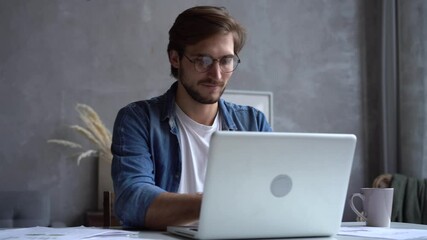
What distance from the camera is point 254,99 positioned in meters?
3.65

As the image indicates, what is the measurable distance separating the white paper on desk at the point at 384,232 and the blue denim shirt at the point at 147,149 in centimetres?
47

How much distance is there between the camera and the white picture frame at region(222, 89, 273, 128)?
358 centimetres

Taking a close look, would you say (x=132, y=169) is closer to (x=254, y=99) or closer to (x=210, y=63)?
(x=210, y=63)

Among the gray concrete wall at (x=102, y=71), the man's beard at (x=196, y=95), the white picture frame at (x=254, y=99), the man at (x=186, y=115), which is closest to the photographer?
the man at (x=186, y=115)

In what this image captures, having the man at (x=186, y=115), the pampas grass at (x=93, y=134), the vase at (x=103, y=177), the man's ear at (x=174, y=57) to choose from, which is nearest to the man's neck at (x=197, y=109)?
the man at (x=186, y=115)

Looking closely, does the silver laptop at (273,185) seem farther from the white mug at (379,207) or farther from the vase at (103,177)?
the vase at (103,177)

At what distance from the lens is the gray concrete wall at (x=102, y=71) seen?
10.3 feet

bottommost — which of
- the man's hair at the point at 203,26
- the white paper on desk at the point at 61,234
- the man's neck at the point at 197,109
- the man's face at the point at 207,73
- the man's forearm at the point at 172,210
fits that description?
the white paper on desk at the point at 61,234

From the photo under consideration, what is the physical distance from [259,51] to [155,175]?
204cm

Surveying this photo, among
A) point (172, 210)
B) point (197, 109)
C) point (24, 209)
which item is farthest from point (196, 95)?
point (24, 209)

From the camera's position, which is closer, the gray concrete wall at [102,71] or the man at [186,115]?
the man at [186,115]

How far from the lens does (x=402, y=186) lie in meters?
3.48

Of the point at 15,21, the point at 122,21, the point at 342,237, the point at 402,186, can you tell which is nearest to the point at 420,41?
the point at 402,186

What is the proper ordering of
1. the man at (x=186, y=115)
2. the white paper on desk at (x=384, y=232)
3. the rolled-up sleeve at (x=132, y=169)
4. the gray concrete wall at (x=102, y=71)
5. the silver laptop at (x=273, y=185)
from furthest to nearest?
the gray concrete wall at (x=102, y=71) < the man at (x=186, y=115) < the rolled-up sleeve at (x=132, y=169) < the white paper on desk at (x=384, y=232) < the silver laptop at (x=273, y=185)
